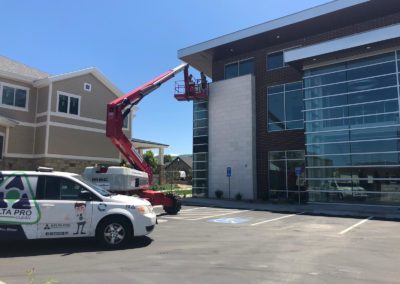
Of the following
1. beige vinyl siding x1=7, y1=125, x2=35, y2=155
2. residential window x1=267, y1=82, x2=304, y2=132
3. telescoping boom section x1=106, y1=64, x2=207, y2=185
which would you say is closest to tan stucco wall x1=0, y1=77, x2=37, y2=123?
beige vinyl siding x1=7, y1=125, x2=35, y2=155

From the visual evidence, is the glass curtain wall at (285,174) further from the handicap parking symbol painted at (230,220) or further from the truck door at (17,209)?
the truck door at (17,209)

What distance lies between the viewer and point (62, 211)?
29.9ft

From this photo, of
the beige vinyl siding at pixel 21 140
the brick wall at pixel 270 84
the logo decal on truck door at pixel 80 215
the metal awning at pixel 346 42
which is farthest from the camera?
the brick wall at pixel 270 84

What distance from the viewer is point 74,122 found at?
2633 centimetres

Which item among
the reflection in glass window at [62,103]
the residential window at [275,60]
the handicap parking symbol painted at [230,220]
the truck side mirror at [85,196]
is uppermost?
the residential window at [275,60]

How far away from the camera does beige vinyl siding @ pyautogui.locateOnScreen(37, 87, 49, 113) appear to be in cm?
2517

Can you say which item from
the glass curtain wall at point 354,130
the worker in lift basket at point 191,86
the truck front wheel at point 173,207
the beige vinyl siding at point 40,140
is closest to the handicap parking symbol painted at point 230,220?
the truck front wheel at point 173,207

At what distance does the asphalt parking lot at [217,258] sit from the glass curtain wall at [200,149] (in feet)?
58.5

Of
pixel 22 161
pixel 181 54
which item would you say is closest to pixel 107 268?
pixel 22 161

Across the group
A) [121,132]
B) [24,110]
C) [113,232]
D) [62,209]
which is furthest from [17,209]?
[24,110]

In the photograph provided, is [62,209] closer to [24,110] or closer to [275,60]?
[24,110]

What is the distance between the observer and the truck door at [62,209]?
355 inches

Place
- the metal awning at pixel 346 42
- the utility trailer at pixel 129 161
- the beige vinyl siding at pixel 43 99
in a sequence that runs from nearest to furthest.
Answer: the utility trailer at pixel 129 161
the metal awning at pixel 346 42
the beige vinyl siding at pixel 43 99

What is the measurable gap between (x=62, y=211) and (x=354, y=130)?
707 inches
